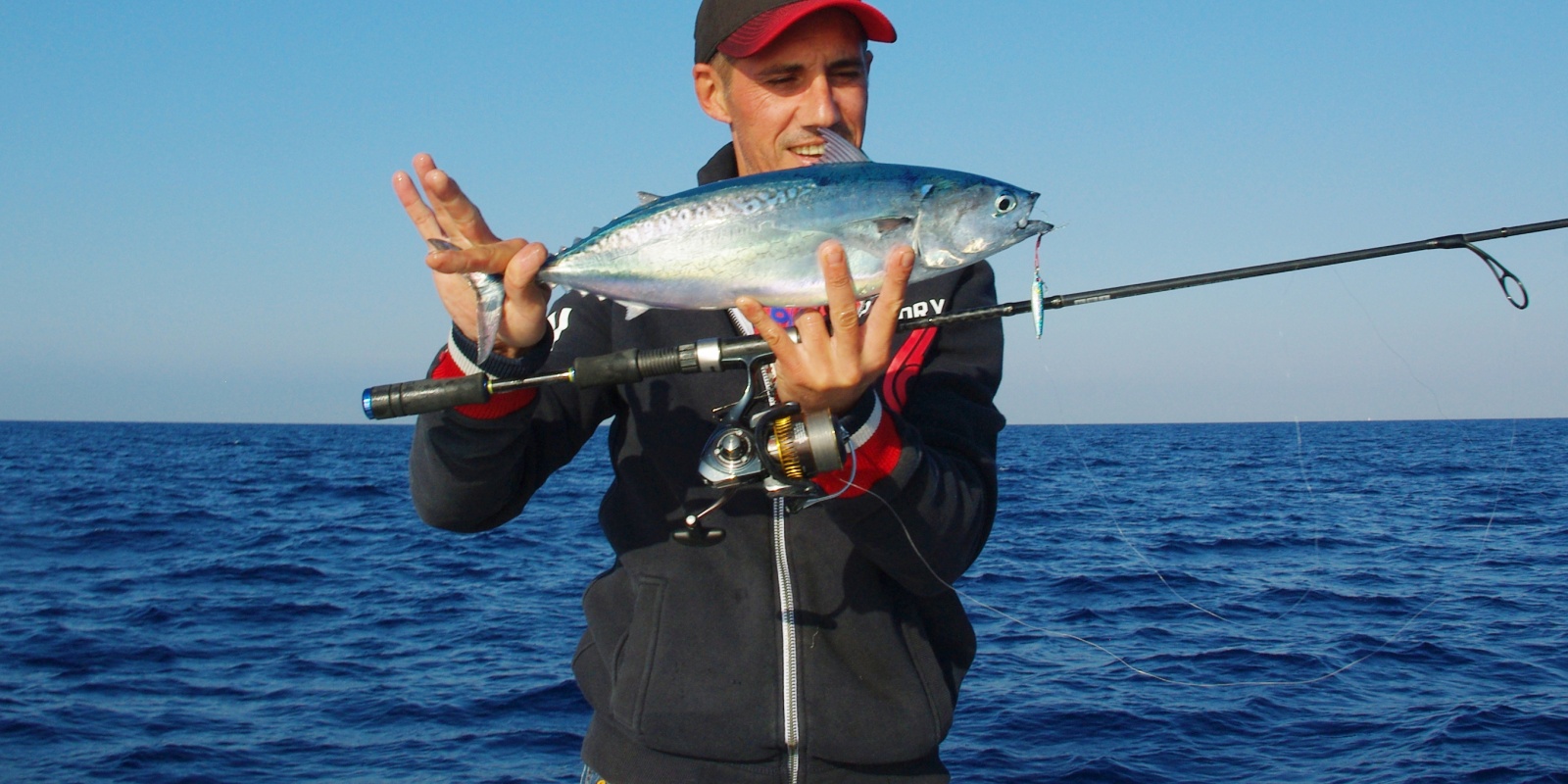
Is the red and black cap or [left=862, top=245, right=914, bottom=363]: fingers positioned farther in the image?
the red and black cap

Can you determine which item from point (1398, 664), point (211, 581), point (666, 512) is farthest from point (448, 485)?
point (211, 581)

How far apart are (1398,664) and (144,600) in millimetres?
14136

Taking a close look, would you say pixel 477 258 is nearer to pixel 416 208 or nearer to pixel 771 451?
pixel 416 208

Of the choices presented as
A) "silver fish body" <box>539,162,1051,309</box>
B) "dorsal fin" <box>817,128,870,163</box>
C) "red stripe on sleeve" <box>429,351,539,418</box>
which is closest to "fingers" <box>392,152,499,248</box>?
"silver fish body" <box>539,162,1051,309</box>

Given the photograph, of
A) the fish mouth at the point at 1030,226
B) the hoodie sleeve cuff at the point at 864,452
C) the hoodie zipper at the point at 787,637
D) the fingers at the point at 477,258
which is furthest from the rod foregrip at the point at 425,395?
the fish mouth at the point at 1030,226

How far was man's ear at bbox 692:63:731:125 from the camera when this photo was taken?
10.7 ft

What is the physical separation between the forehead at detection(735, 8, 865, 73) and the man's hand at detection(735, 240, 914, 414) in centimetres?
78

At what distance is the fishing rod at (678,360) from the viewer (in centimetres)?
276

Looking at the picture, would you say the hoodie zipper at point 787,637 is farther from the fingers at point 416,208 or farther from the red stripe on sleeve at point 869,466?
the fingers at point 416,208

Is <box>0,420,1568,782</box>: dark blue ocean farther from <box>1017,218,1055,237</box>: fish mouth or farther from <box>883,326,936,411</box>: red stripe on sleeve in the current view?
<box>1017,218,1055,237</box>: fish mouth

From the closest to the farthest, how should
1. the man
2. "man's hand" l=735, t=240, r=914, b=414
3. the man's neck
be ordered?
1. "man's hand" l=735, t=240, r=914, b=414
2. the man
3. the man's neck

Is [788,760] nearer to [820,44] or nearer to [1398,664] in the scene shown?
[820,44]

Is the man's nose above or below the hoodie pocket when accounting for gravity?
A: above

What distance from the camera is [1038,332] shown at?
103 inches
